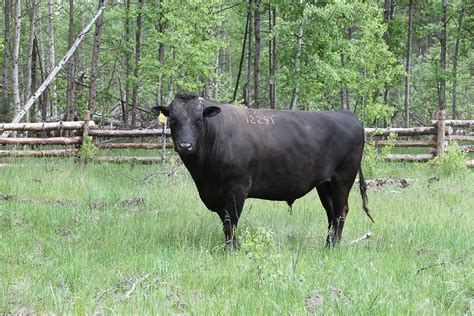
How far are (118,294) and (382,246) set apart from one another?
3121 mm

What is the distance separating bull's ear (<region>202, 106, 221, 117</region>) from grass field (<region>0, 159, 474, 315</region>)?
4.31ft

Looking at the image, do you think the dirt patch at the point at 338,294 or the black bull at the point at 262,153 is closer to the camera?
the dirt patch at the point at 338,294

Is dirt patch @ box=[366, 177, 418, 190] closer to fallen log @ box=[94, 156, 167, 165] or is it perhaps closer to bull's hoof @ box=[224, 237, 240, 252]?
bull's hoof @ box=[224, 237, 240, 252]

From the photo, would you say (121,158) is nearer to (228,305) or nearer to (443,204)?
(443,204)

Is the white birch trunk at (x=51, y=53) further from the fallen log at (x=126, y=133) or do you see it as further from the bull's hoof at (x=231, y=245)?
the bull's hoof at (x=231, y=245)

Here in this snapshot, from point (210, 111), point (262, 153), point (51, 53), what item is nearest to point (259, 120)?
point (262, 153)

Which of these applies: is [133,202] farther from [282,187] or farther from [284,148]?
[284,148]

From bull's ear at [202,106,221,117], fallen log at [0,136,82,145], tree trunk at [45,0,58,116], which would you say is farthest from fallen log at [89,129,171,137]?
bull's ear at [202,106,221,117]

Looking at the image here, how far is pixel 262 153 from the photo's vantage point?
6.58 meters

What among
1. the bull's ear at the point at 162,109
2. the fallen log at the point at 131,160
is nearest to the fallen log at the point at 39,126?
the fallen log at the point at 131,160

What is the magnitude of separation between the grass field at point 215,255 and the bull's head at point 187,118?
103 cm

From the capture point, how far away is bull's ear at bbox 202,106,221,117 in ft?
20.3

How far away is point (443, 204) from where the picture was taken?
29.1 feet

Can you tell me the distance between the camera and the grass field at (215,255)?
3922mm
